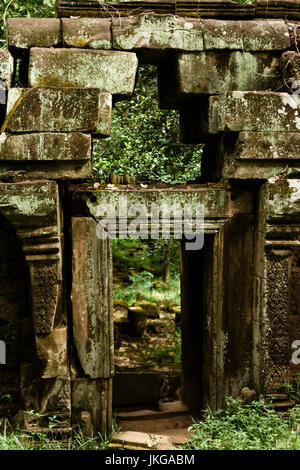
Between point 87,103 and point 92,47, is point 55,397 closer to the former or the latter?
point 87,103

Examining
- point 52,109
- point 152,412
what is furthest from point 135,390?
point 52,109

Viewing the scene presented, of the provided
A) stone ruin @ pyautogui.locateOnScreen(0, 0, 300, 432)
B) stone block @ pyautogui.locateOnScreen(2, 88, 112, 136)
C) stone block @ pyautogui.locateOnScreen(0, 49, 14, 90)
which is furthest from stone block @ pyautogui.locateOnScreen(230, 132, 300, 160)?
stone block @ pyautogui.locateOnScreen(0, 49, 14, 90)

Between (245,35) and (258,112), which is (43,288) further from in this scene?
(245,35)

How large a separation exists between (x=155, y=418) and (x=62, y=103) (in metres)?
3.47

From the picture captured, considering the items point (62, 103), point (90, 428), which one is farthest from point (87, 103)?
point (90, 428)

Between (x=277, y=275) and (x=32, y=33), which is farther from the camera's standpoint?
(x=277, y=275)

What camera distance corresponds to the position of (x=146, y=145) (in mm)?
6988

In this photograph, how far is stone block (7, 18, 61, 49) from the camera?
12.1 feet

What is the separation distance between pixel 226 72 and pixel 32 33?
5.00 feet

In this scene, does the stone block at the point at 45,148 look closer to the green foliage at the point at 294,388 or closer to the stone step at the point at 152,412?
the green foliage at the point at 294,388

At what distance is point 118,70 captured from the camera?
3771 mm

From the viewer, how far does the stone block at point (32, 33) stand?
12.1ft

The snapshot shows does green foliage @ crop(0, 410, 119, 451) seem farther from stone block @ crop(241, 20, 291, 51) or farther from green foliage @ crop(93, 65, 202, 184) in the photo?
green foliage @ crop(93, 65, 202, 184)

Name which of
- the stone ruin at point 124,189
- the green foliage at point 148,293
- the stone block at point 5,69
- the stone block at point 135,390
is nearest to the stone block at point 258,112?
the stone ruin at point 124,189
